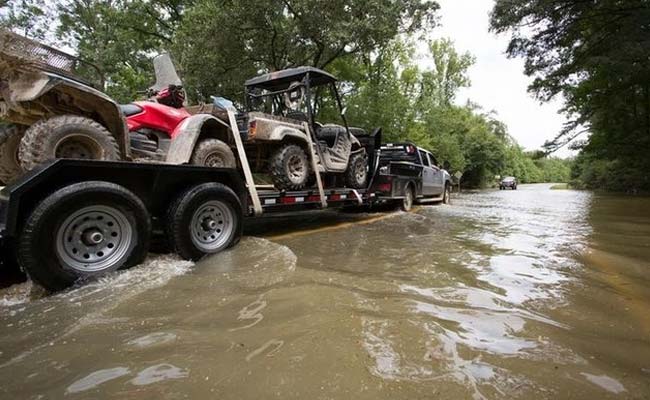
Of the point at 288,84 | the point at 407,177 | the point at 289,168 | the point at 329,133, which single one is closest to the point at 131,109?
the point at 289,168

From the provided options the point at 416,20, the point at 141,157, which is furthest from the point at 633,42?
the point at 141,157

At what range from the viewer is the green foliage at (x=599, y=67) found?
504 inches

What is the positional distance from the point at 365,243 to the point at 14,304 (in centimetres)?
403

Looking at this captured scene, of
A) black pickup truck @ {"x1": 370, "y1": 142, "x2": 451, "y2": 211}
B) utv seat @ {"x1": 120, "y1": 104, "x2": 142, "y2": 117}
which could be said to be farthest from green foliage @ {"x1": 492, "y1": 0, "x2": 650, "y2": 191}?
utv seat @ {"x1": 120, "y1": 104, "x2": 142, "y2": 117}

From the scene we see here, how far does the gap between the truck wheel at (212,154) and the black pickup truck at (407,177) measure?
13.1 feet

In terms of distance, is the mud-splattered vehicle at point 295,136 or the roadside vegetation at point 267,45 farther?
the roadside vegetation at point 267,45

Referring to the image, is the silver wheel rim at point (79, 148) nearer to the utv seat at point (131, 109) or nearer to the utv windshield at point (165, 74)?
the utv seat at point (131, 109)

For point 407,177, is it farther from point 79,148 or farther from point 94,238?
point 94,238

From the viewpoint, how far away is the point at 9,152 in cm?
457

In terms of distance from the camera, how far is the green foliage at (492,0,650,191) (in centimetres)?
1280

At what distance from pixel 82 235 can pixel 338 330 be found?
2.62 metres

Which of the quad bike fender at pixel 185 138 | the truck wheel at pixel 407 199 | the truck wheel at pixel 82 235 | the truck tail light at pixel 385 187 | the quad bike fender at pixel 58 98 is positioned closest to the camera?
the truck wheel at pixel 82 235

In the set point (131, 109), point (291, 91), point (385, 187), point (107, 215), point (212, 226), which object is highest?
point (291, 91)

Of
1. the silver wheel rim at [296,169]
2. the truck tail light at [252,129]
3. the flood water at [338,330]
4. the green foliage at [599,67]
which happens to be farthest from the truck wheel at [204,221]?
the green foliage at [599,67]
